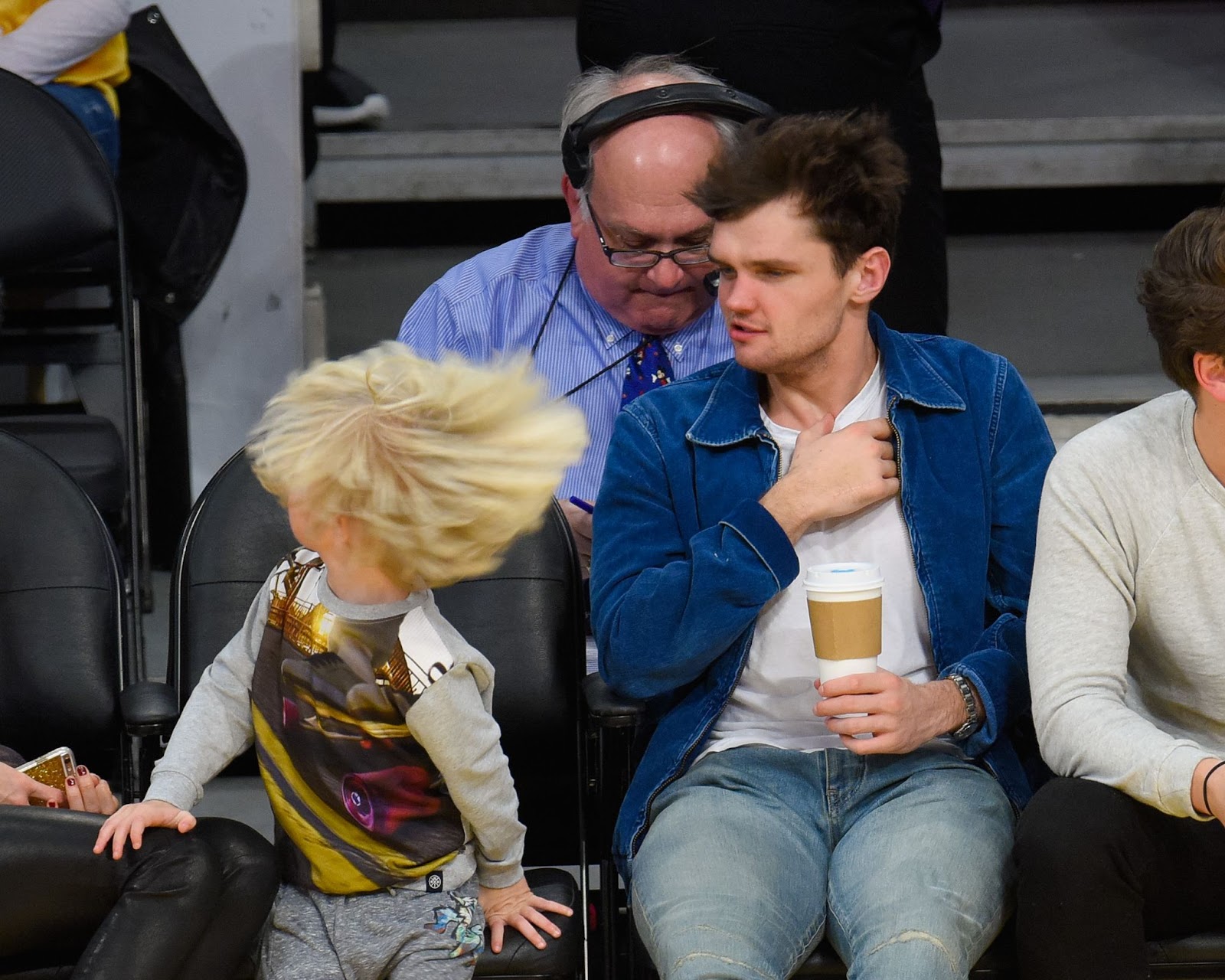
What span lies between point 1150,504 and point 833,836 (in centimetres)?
52

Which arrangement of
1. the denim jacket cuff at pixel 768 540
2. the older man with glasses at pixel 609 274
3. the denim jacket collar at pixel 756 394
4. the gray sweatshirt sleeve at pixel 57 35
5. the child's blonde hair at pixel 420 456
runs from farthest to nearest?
1. the gray sweatshirt sleeve at pixel 57 35
2. the older man with glasses at pixel 609 274
3. the denim jacket collar at pixel 756 394
4. the denim jacket cuff at pixel 768 540
5. the child's blonde hair at pixel 420 456

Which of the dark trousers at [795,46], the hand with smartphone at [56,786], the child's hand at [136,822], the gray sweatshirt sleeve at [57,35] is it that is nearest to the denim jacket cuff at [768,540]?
the child's hand at [136,822]

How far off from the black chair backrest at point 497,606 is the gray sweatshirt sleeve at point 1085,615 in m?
0.62

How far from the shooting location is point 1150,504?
1851mm

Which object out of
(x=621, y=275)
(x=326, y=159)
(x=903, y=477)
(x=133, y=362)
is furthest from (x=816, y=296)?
(x=326, y=159)

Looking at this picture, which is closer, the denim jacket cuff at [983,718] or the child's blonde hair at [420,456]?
the child's blonde hair at [420,456]

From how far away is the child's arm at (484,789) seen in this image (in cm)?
171

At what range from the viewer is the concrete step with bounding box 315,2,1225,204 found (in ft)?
12.2

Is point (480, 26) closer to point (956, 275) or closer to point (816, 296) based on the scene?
point (956, 275)

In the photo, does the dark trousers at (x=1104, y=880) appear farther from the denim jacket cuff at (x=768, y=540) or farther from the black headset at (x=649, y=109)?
the black headset at (x=649, y=109)

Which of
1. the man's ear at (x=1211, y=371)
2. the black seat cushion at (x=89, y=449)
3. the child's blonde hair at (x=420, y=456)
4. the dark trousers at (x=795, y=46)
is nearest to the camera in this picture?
the child's blonde hair at (x=420, y=456)

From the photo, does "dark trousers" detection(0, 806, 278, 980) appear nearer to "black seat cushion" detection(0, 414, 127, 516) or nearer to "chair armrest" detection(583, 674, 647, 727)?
"chair armrest" detection(583, 674, 647, 727)

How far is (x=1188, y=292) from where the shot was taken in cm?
176

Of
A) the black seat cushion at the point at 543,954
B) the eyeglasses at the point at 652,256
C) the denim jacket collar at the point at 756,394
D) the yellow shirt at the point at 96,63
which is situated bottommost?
the black seat cushion at the point at 543,954
